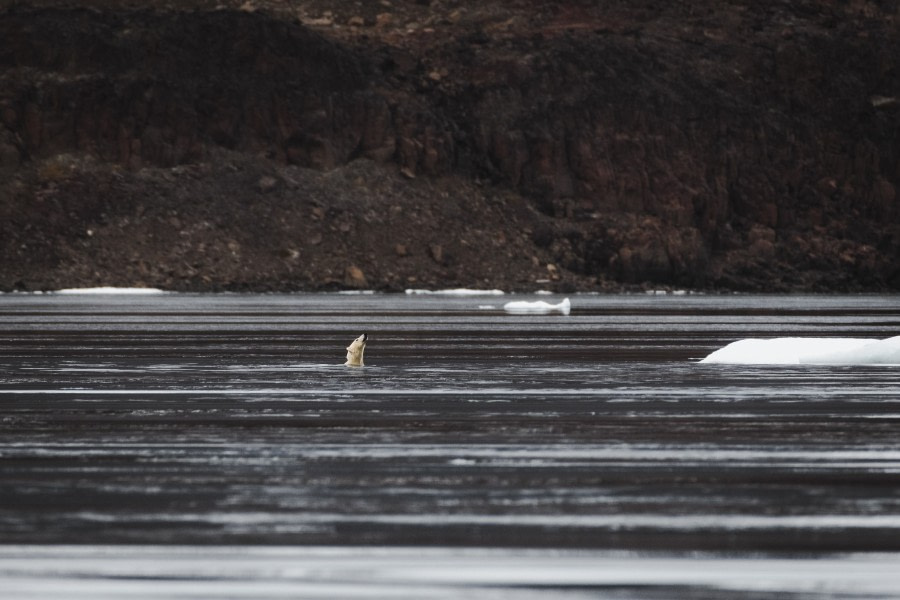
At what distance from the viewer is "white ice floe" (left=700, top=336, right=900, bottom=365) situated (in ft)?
78.8

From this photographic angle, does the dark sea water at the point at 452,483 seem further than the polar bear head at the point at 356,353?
No

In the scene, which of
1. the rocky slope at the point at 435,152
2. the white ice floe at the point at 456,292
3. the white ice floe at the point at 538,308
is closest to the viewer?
the white ice floe at the point at 538,308

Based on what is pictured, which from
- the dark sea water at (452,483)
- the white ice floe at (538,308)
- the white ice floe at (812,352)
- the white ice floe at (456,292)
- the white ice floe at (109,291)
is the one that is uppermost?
the dark sea water at (452,483)

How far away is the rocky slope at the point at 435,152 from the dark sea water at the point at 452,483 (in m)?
81.9

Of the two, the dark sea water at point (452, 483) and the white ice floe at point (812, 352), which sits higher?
the dark sea water at point (452, 483)

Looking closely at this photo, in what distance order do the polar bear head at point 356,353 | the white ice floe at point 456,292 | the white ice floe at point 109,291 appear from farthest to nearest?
the white ice floe at point 456,292
the white ice floe at point 109,291
the polar bear head at point 356,353

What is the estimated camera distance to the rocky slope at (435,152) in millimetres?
105250

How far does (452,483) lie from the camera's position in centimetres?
1077

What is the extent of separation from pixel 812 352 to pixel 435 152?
90.9 metres

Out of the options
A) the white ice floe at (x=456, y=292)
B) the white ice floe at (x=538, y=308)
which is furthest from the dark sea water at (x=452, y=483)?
the white ice floe at (x=456, y=292)

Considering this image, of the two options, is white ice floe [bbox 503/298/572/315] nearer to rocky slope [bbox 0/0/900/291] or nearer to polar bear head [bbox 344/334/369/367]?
rocky slope [bbox 0/0/900/291]

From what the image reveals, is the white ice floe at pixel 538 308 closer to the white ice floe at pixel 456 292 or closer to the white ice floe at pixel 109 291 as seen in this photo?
the white ice floe at pixel 456 292

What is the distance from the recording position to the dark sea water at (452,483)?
766 centimetres

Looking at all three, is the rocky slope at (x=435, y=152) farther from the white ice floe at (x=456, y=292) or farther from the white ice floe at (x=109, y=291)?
the white ice floe at (x=109, y=291)
